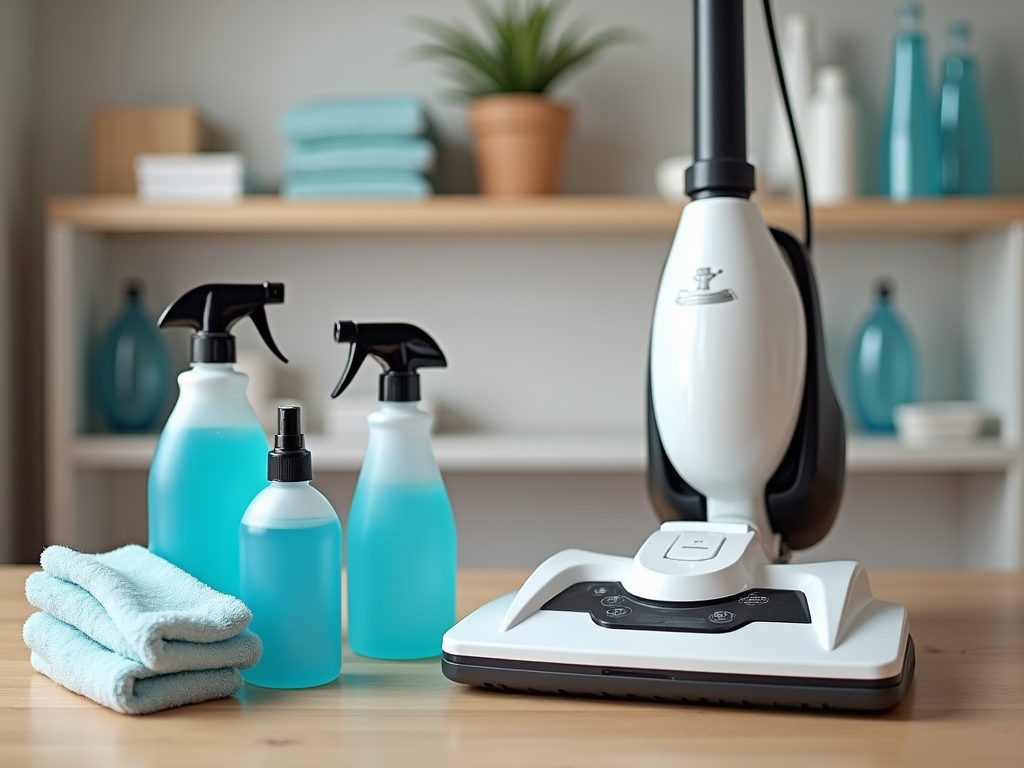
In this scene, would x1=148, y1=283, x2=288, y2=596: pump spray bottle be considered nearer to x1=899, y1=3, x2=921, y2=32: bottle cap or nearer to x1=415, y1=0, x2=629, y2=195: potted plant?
x1=415, y1=0, x2=629, y2=195: potted plant

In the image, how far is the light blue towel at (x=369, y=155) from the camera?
6.79ft

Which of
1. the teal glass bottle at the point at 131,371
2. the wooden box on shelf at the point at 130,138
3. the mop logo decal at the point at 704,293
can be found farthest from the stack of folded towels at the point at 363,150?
the mop logo decal at the point at 704,293

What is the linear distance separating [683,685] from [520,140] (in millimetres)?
1566

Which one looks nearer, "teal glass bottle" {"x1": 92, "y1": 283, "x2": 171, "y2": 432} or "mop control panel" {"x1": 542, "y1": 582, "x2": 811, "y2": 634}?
"mop control panel" {"x1": 542, "y1": 582, "x2": 811, "y2": 634}

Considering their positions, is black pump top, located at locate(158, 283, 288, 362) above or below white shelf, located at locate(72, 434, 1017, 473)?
above

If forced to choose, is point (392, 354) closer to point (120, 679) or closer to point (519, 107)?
point (120, 679)

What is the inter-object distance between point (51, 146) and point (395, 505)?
195cm

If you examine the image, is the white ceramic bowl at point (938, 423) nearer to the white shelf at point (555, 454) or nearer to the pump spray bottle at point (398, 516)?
the white shelf at point (555, 454)

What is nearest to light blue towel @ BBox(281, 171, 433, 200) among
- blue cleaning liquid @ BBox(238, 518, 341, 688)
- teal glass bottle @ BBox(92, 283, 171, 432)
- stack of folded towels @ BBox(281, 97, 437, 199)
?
stack of folded towels @ BBox(281, 97, 437, 199)

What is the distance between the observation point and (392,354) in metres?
0.75

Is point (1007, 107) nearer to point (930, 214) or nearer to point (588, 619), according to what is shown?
point (930, 214)

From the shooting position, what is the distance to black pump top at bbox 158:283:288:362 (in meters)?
0.76

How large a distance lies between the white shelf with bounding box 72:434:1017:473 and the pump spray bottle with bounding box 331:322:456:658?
1.27 metres

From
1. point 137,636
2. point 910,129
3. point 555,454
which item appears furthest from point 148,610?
point 910,129
